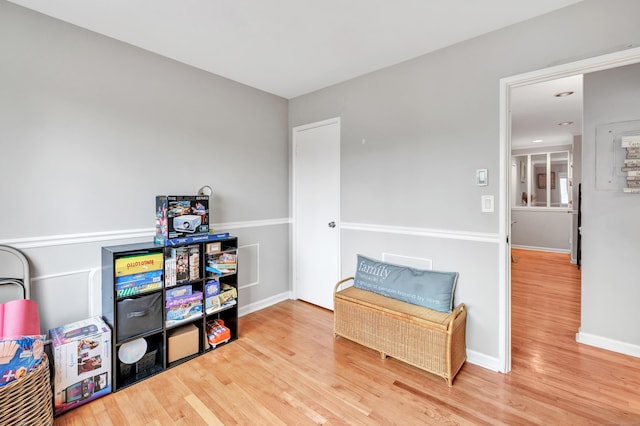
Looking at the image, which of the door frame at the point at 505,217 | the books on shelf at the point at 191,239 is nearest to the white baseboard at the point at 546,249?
the door frame at the point at 505,217

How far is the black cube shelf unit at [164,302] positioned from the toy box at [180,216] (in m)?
0.11

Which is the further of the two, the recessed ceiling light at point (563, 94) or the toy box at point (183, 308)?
the recessed ceiling light at point (563, 94)

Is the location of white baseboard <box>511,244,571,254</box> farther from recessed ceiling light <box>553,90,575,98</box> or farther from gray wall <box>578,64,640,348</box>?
gray wall <box>578,64,640,348</box>

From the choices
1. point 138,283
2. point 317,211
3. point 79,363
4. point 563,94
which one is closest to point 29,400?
point 79,363

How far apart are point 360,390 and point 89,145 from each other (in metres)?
2.65

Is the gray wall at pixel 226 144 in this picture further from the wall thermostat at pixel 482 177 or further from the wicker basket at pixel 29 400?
the wicker basket at pixel 29 400

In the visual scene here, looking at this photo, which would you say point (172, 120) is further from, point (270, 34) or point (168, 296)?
point (168, 296)

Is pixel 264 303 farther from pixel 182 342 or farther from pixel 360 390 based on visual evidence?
pixel 360 390

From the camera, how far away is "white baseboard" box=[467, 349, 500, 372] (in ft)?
7.26

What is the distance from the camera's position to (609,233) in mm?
2529

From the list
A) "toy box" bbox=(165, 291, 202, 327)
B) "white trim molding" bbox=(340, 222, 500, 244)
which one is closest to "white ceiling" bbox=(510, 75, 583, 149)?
"white trim molding" bbox=(340, 222, 500, 244)

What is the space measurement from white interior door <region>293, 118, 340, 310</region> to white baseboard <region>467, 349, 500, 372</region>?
1.45 m

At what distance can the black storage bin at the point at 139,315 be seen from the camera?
2.04m

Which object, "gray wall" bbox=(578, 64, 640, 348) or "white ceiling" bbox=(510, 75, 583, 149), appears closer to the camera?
"gray wall" bbox=(578, 64, 640, 348)
